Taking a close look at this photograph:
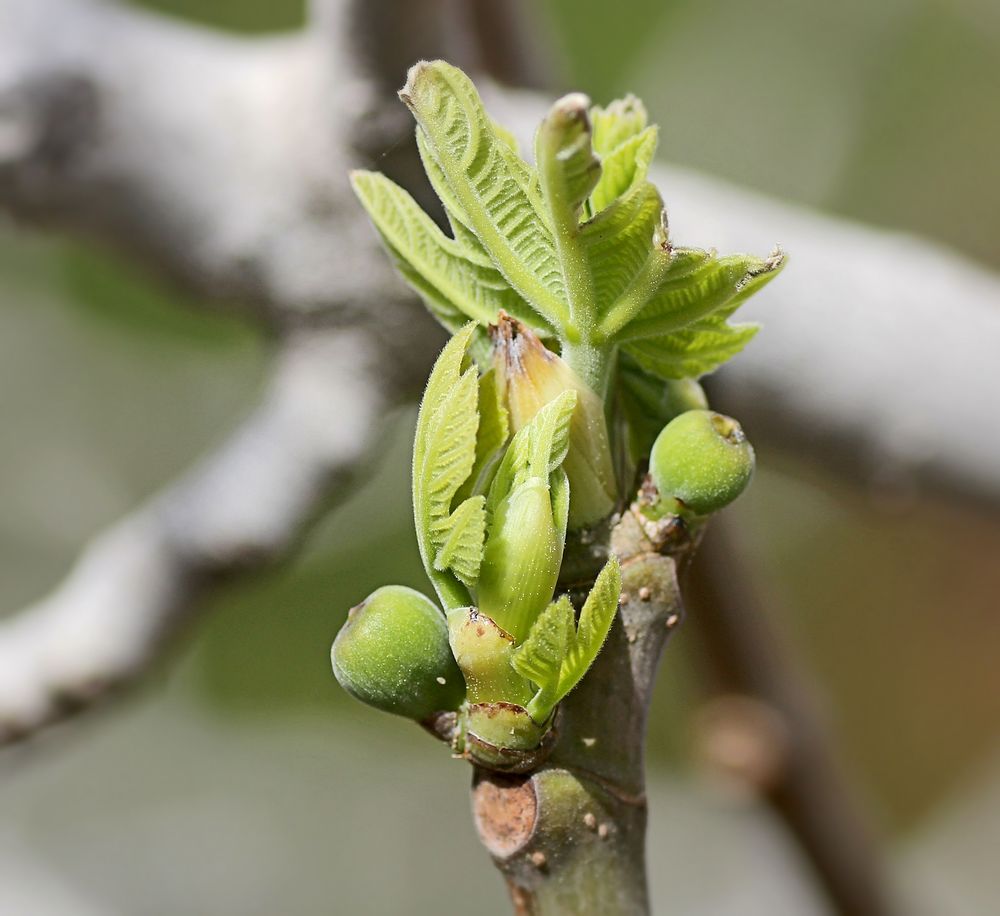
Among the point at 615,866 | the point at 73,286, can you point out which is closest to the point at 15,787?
the point at 73,286

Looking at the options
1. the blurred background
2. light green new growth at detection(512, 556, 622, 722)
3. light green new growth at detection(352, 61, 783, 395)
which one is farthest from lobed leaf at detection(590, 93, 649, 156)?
the blurred background

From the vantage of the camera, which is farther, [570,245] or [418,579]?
[418,579]

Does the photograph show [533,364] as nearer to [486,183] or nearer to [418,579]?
[486,183]

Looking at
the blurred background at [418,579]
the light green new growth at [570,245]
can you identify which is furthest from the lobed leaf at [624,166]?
the blurred background at [418,579]

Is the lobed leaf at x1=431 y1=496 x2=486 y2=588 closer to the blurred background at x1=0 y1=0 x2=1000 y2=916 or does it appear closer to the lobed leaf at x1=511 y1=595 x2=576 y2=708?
the lobed leaf at x1=511 y1=595 x2=576 y2=708

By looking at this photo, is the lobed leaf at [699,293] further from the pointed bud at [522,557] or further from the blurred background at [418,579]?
the blurred background at [418,579]

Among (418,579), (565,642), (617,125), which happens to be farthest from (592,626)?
(418,579)
